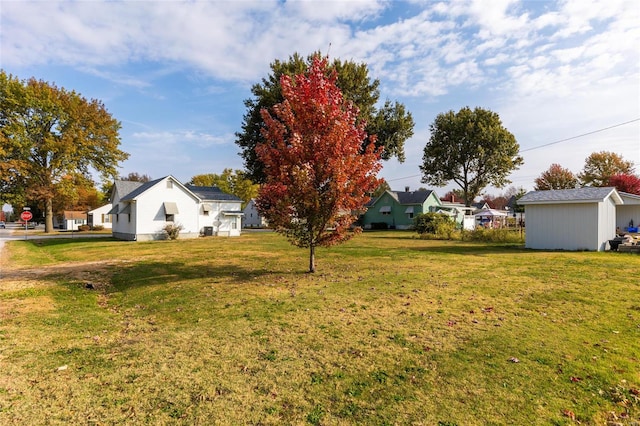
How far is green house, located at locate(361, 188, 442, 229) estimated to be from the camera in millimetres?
44500

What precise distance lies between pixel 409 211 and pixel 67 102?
41975 millimetres

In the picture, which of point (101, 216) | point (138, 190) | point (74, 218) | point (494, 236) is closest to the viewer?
point (494, 236)

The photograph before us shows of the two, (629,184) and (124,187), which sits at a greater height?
(629,184)

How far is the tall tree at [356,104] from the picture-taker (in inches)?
1166

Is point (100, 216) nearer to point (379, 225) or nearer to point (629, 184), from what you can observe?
point (379, 225)

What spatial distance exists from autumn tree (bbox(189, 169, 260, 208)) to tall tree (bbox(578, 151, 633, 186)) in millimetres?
55666

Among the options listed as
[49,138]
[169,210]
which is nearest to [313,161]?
[169,210]

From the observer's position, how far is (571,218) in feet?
57.7

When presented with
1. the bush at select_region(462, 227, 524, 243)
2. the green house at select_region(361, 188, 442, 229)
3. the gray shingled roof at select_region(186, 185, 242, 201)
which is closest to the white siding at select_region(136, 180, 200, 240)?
the gray shingled roof at select_region(186, 185, 242, 201)

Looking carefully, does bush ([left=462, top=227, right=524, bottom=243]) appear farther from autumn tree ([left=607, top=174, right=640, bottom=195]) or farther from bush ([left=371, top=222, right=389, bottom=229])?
autumn tree ([left=607, top=174, right=640, bottom=195])

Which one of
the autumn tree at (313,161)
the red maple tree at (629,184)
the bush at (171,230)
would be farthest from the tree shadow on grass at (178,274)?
the red maple tree at (629,184)

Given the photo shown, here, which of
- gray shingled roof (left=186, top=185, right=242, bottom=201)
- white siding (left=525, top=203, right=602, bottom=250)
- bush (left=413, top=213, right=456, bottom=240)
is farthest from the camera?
gray shingled roof (left=186, top=185, right=242, bottom=201)

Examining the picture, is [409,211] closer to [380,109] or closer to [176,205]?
[380,109]

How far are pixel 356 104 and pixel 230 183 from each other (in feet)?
149
